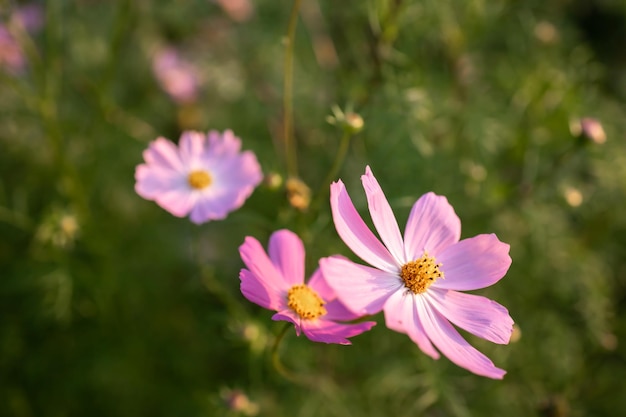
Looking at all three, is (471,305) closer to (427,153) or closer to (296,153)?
(427,153)

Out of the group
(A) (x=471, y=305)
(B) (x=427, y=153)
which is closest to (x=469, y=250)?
(A) (x=471, y=305)

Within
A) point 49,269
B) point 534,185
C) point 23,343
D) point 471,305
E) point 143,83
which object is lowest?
point 23,343

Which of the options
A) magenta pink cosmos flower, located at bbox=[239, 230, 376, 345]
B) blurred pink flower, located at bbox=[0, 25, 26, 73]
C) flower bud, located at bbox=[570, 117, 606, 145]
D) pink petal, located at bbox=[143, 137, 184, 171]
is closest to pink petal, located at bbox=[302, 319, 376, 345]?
magenta pink cosmos flower, located at bbox=[239, 230, 376, 345]

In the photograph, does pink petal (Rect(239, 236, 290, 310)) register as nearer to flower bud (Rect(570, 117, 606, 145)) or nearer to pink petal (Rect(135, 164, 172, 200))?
pink petal (Rect(135, 164, 172, 200))

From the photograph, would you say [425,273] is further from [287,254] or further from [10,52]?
[10,52]

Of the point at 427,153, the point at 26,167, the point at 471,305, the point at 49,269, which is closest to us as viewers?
the point at 471,305

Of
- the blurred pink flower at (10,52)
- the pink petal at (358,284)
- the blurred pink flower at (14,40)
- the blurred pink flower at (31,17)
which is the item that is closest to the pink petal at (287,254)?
the pink petal at (358,284)
